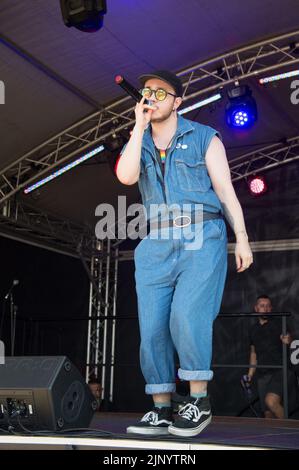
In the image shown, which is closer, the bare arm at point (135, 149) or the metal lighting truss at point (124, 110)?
the bare arm at point (135, 149)

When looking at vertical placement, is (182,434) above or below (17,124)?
below

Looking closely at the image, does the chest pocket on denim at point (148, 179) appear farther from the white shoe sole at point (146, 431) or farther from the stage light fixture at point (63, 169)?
the stage light fixture at point (63, 169)

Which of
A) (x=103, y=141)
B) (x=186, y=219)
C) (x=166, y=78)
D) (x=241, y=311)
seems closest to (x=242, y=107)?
(x=103, y=141)

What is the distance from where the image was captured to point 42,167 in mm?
7074

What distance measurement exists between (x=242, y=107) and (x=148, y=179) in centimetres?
383

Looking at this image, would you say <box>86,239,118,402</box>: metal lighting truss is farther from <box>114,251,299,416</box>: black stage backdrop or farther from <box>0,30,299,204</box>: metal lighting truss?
<box>0,30,299,204</box>: metal lighting truss

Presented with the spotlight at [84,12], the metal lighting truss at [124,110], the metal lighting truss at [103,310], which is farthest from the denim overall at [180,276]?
the metal lighting truss at [103,310]

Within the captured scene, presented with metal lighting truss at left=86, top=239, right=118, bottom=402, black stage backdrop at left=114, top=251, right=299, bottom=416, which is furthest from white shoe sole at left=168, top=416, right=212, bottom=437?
metal lighting truss at left=86, top=239, right=118, bottom=402

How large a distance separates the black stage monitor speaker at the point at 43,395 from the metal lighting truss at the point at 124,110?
418cm

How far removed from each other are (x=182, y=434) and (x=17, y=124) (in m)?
4.82

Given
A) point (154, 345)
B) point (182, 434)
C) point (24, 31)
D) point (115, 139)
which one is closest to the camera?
point (182, 434)

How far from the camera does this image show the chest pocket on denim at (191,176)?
2365 millimetres
